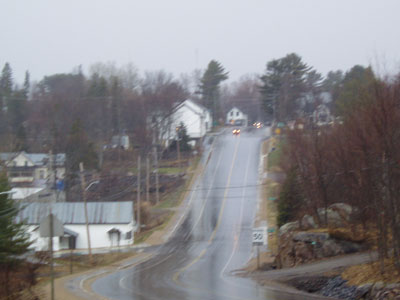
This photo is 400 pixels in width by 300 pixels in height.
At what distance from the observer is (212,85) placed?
310 ft

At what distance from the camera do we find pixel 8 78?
343 ft

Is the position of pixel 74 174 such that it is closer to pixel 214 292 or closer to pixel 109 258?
pixel 109 258

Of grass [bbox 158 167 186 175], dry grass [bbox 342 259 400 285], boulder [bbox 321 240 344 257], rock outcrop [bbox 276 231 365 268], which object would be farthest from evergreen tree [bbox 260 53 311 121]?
dry grass [bbox 342 259 400 285]

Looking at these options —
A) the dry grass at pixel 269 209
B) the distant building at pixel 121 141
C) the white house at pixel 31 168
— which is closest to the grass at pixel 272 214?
the dry grass at pixel 269 209

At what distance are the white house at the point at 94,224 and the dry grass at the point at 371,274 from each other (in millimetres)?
28800

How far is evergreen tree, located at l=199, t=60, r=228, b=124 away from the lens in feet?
294

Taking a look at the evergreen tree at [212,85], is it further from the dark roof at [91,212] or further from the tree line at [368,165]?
the tree line at [368,165]

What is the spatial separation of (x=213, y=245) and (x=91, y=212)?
12323 millimetres

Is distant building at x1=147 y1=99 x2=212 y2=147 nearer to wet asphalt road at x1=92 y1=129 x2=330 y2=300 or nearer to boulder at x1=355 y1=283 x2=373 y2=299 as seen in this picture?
wet asphalt road at x1=92 y1=129 x2=330 y2=300

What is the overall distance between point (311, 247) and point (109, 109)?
56.2 meters

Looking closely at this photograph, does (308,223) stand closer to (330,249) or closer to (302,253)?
(302,253)

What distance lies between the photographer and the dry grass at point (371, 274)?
53.4ft

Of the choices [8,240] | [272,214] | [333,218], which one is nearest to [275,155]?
[272,214]

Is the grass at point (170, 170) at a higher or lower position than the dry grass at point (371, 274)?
higher
